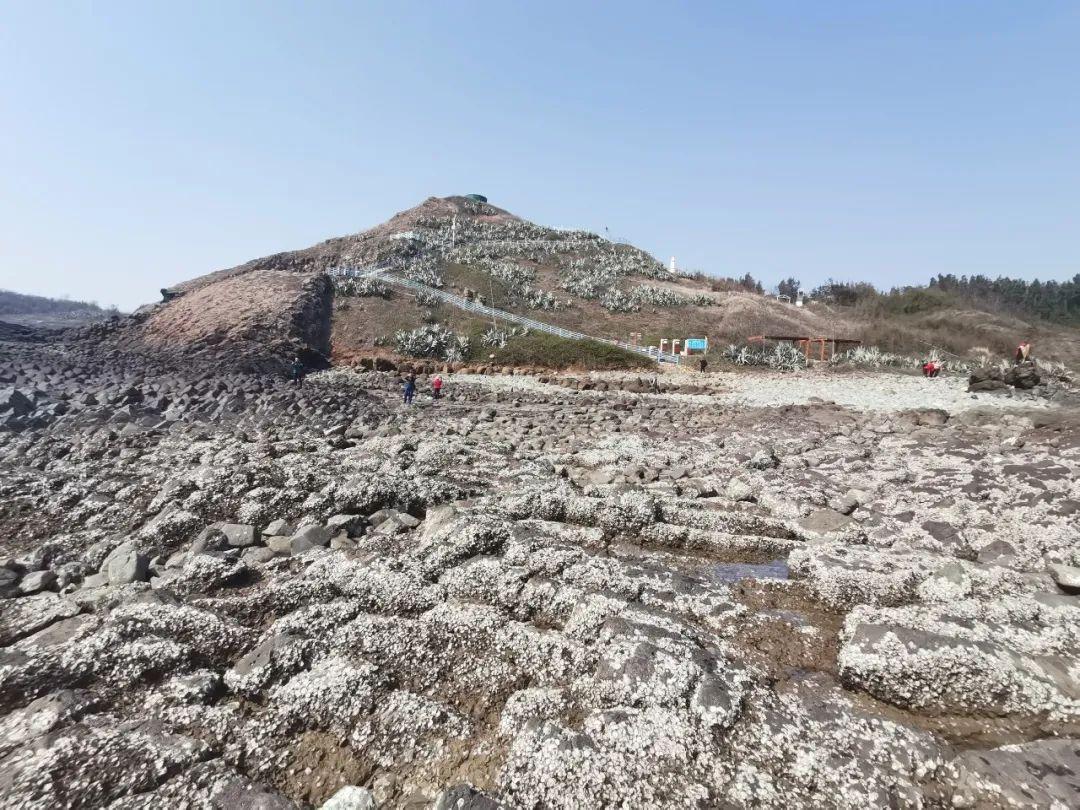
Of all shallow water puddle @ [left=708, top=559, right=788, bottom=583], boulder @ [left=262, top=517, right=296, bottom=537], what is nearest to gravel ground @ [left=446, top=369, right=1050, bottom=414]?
shallow water puddle @ [left=708, top=559, right=788, bottom=583]

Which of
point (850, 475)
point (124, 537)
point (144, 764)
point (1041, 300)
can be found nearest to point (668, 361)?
point (850, 475)

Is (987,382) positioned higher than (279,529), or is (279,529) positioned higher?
(987,382)

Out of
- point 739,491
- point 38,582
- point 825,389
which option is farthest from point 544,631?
point 825,389

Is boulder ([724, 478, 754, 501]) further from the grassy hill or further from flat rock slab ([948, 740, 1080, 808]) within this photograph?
the grassy hill

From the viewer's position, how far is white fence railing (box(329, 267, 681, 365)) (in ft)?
96.9

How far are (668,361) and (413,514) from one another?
23.6 metres

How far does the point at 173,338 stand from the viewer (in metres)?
29.6

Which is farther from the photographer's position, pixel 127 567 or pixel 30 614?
pixel 127 567

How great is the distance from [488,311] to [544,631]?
105 ft

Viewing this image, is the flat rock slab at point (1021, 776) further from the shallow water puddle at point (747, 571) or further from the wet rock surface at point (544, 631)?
the shallow water puddle at point (747, 571)

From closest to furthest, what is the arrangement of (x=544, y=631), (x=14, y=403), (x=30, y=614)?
1. (x=544, y=631)
2. (x=30, y=614)
3. (x=14, y=403)

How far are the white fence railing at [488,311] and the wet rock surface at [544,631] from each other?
65.8 ft

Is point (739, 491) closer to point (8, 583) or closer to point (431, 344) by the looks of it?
point (8, 583)

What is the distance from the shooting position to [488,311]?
35.3m
